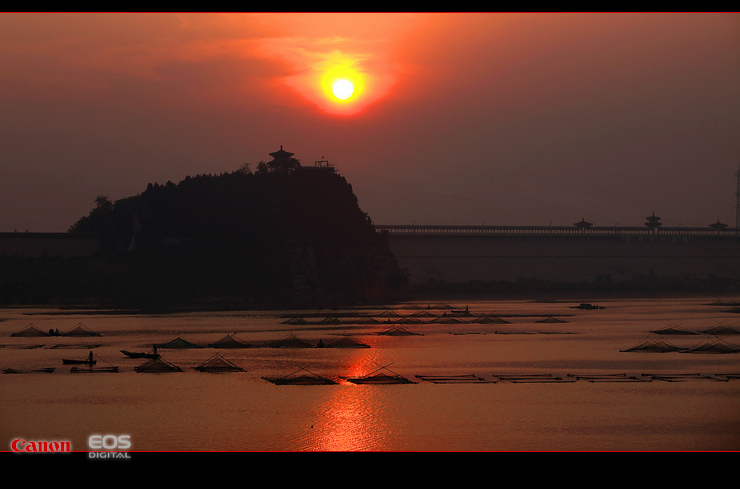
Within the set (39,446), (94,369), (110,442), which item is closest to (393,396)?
(110,442)

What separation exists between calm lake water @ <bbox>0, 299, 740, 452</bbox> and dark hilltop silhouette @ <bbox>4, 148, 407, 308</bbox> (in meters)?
61.0

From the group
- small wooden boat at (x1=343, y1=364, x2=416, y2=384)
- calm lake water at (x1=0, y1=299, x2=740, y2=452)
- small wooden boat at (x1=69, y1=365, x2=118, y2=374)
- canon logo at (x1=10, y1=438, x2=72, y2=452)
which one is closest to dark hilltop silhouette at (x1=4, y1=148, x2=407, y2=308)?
calm lake water at (x1=0, y1=299, x2=740, y2=452)

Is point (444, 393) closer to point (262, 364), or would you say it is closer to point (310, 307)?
point (262, 364)

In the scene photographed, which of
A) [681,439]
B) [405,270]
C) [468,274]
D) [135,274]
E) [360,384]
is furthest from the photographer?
[468,274]

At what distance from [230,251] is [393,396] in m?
107

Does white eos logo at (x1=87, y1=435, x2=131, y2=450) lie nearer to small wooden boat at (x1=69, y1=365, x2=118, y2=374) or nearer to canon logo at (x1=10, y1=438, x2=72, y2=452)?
canon logo at (x1=10, y1=438, x2=72, y2=452)

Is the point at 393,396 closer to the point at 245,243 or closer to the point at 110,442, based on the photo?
the point at 110,442

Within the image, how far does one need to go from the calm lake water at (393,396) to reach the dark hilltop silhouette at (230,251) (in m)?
61.0

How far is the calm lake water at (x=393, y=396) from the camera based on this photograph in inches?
1401

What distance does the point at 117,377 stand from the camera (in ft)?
174

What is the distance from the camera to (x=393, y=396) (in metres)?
45.5

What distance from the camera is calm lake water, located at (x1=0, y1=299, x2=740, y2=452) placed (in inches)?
1401
